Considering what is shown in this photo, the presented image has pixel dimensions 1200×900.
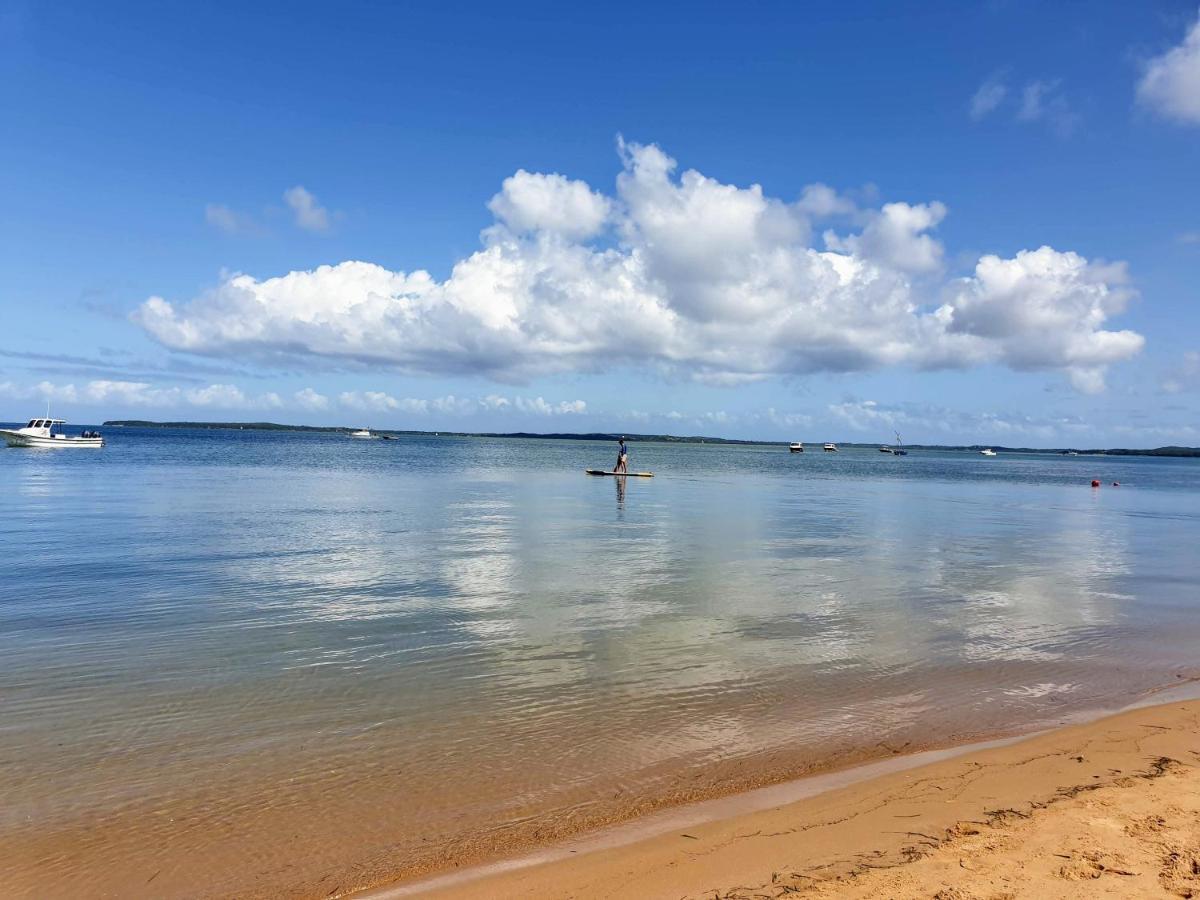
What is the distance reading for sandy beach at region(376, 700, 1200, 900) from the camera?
588 cm

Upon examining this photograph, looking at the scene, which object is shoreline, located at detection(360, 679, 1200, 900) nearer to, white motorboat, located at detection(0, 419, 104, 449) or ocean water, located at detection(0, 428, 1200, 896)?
ocean water, located at detection(0, 428, 1200, 896)

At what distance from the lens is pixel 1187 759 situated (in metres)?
8.69

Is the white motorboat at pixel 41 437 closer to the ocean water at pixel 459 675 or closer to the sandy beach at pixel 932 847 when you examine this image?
the ocean water at pixel 459 675

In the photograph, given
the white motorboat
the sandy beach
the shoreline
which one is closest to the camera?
the sandy beach

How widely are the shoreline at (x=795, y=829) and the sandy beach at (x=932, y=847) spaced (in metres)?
0.02

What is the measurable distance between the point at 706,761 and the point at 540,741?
6.53ft

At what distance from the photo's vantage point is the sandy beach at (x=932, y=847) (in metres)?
5.88

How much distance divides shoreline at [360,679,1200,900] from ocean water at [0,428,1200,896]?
1.21ft

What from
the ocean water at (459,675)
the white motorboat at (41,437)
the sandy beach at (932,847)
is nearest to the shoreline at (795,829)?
the sandy beach at (932,847)

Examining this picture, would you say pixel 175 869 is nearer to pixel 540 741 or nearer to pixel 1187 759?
pixel 540 741

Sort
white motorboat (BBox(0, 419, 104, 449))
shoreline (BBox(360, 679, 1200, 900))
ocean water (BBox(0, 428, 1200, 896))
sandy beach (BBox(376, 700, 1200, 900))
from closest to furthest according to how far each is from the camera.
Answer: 1. sandy beach (BBox(376, 700, 1200, 900))
2. shoreline (BBox(360, 679, 1200, 900))
3. ocean water (BBox(0, 428, 1200, 896))
4. white motorboat (BBox(0, 419, 104, 449))

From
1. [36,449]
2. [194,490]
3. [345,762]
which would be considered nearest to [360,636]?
[345,762]

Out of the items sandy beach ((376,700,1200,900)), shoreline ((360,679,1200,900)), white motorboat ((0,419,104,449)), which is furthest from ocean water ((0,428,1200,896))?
white motorboat ((0,419,104,449))

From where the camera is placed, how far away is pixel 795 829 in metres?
7.01
